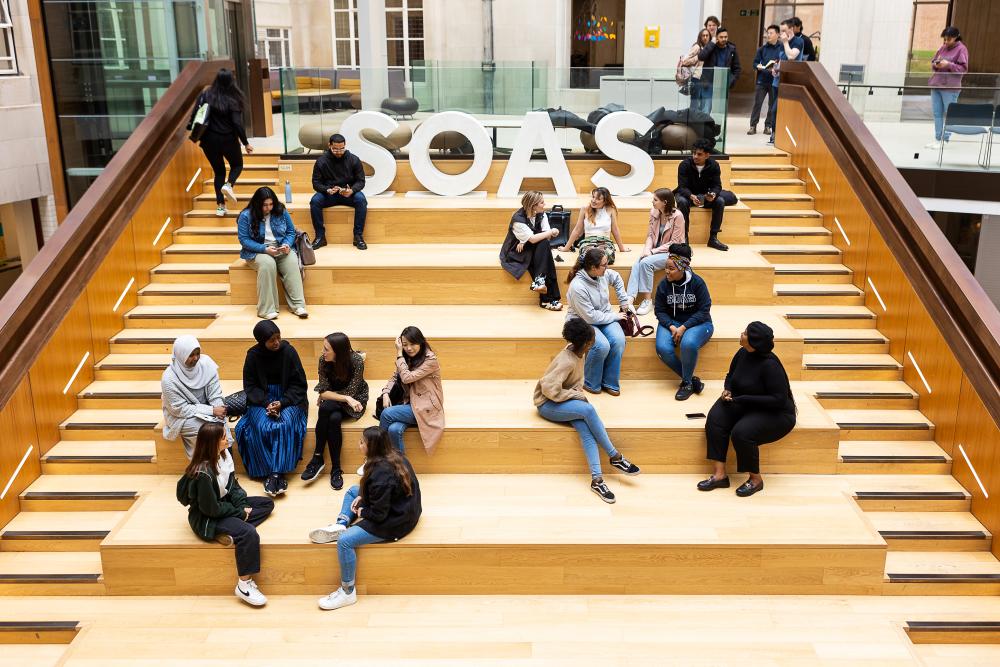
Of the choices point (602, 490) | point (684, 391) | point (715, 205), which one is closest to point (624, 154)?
point (715, 205)

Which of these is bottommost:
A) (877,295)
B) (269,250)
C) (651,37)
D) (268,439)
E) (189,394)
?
(268,439)

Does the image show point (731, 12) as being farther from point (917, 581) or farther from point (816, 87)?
point (917, 581)

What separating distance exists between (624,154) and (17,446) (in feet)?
22.1

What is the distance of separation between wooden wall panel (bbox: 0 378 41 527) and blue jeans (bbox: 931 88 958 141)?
9.66m

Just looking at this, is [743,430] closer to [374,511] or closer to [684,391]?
[684,391]

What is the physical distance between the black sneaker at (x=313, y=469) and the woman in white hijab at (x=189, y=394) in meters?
0.61

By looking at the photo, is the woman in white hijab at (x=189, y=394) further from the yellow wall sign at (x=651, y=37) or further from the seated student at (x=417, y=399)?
the yellow wall sign at (x=651, y=37)

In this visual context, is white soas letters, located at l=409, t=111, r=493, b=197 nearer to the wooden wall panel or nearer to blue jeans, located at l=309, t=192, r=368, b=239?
blue jeans, located at l=309, t=192, r=368, b=239

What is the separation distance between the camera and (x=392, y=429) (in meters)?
6.64

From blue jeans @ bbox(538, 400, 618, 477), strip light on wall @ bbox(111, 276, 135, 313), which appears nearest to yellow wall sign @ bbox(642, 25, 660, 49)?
strip light on wall @ bbox(111, 276, 135, 313)

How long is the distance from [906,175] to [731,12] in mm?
13118

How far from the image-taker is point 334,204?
9320mm

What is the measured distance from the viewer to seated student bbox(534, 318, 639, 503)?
654 cm

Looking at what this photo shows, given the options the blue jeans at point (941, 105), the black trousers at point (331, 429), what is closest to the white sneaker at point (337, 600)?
the black trousers at point (331, 429)
